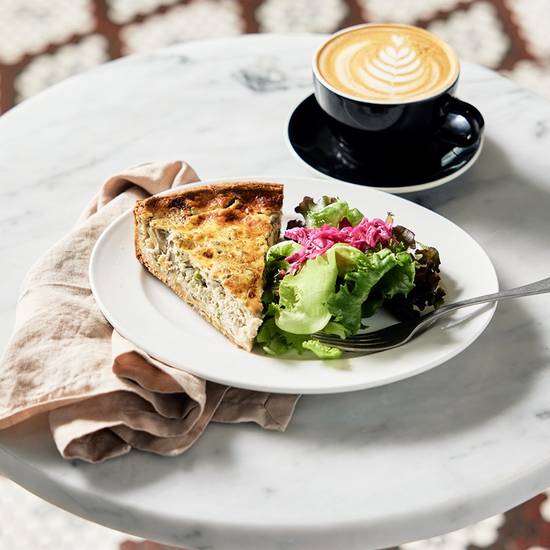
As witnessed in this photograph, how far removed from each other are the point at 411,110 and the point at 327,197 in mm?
302

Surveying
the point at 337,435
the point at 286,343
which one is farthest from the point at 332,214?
the point at 337,435

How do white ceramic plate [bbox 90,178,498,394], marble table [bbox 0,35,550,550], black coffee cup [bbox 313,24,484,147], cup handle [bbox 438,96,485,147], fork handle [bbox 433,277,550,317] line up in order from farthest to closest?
cup handle [bbox 438,96,485,147] → black coffee cup [bbox 313,24,484,147] → fork handle [bbox 433,277,550,317] → white ceramic plate [bbox 90,178,498,394] → marble table [bbox 0,35,550,550]

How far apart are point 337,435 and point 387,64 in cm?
96

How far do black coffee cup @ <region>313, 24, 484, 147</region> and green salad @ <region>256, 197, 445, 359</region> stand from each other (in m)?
0.32

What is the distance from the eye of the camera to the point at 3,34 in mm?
4113

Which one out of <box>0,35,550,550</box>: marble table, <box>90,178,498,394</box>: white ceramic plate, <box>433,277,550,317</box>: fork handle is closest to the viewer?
<box>0,35,550,550</box>: marble table

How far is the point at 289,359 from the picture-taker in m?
1.43

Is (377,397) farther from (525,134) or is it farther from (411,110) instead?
(525,134)

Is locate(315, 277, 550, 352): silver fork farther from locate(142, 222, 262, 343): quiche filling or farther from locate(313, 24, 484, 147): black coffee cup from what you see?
locate(313, 24, 484, 147): black coffee cup

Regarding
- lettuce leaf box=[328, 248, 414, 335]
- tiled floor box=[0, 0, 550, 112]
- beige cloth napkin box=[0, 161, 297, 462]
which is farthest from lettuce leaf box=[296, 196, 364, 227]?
tiled floor box=[0, 0, 550, 112]

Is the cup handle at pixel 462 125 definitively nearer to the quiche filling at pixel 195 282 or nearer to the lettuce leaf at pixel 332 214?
the lettuce leaf at pixel 332 214

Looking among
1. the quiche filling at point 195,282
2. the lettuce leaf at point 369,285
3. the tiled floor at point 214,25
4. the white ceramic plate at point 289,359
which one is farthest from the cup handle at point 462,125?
the tiled floor at point 214,25

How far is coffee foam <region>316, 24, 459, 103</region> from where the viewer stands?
193 centimetres

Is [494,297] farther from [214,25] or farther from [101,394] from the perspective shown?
[214,25]
